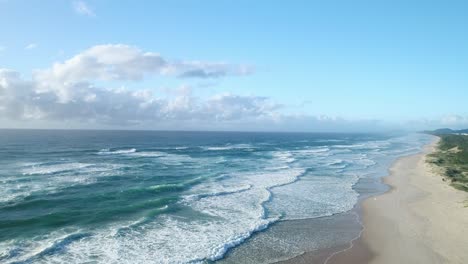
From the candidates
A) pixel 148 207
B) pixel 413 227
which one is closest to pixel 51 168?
pixel 148 207

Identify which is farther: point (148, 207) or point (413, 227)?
point (148, 207)

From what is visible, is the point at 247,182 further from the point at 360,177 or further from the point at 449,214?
the point at 449,214

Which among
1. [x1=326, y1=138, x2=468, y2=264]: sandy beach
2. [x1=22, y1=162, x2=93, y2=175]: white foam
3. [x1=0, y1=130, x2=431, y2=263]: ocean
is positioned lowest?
[x1=326, y1=138, x2=468, y2=264]: sandy beach

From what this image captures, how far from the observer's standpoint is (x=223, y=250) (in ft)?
60.6

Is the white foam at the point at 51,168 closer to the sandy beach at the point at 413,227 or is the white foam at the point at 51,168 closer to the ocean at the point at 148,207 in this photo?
the ocean at the point at 148,207

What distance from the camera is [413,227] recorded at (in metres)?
23.5

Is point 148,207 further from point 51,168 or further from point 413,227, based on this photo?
point 51,168

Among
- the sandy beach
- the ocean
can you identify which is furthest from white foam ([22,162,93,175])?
the sandy beach

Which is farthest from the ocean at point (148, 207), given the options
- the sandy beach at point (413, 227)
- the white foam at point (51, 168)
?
the sandy beach at point (413, 227)

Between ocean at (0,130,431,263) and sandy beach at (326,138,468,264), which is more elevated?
ocean at (0,130,431,263)

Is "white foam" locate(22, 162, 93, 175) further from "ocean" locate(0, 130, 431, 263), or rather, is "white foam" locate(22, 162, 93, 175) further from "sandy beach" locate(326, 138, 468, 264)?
"sandy beach" locate(326, 138, 468, 264)

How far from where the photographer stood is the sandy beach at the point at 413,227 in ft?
60.4

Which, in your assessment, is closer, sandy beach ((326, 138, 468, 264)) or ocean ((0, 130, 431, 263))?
ocean ((0, 130, 431, 263))

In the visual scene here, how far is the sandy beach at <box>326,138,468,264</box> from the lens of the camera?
1842 centimetres
